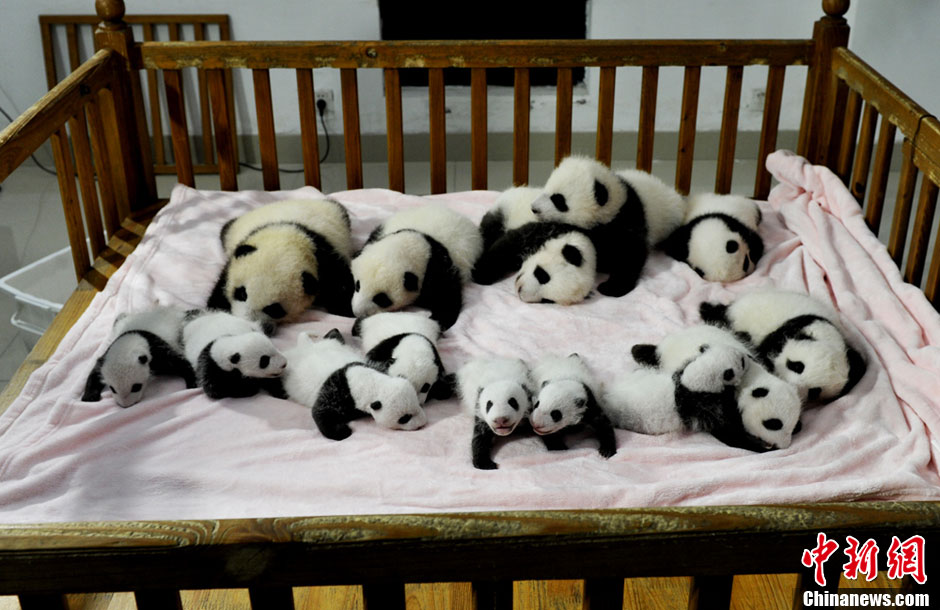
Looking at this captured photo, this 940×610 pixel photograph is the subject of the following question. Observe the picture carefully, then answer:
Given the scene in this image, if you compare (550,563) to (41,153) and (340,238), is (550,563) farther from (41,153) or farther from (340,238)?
(41,153)

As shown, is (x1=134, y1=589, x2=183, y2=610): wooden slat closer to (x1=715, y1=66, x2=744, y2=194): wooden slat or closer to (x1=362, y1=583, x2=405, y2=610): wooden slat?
(x1=362, y1=583, x2=405, y2=610): wooden slat

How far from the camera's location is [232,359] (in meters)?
1.89

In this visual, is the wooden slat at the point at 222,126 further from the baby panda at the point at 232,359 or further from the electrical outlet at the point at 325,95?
the electrical outlet at the point at 325,95

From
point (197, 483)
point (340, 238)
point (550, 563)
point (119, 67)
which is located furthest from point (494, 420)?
point (119, 67)

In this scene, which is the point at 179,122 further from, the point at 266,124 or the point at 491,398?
the point at 491,398

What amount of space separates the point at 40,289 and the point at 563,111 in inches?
70.7

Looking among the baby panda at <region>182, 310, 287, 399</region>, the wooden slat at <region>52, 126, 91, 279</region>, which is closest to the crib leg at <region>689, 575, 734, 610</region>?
the baby panda at <region>182, 310, 287, 399</region>

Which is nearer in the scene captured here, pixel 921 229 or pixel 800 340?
pixel 800 340

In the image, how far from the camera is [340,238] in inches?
99.9

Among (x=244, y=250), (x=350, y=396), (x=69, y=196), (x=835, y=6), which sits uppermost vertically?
(x=835, y=6)

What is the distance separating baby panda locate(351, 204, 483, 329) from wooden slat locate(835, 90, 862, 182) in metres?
1.19

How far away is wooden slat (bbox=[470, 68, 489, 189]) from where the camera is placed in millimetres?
2893

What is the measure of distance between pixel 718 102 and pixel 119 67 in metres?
2.80

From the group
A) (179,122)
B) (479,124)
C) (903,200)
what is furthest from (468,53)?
(903,200)
